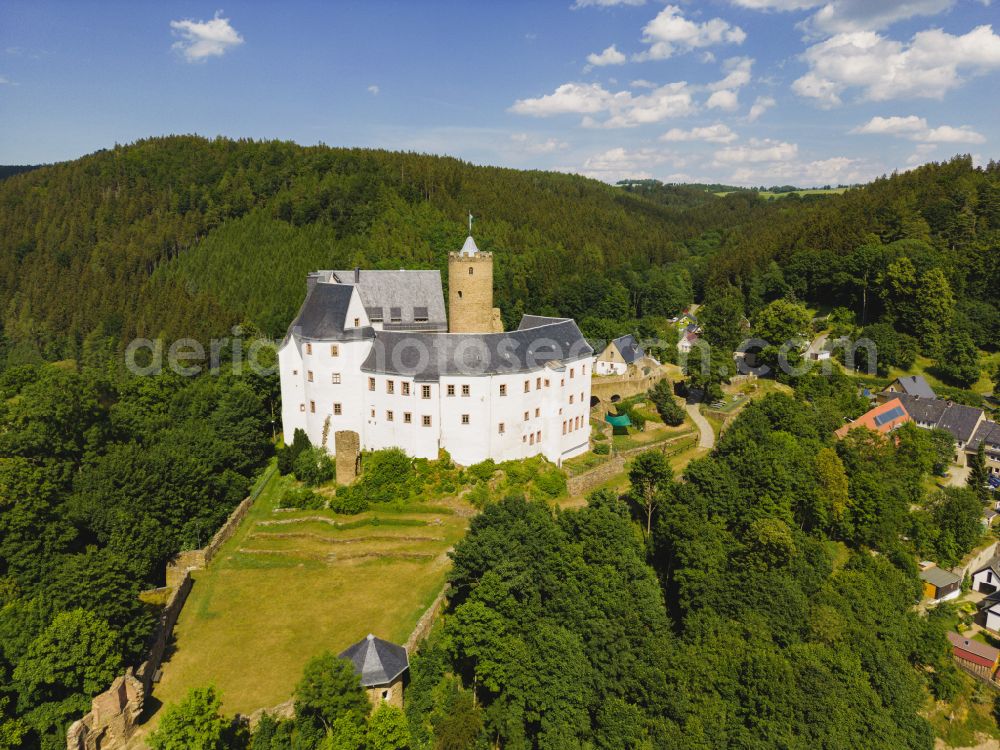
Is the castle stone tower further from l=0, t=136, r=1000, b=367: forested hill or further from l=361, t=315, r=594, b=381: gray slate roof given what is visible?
l=0, t=136, r=1000, b=367: forested hill

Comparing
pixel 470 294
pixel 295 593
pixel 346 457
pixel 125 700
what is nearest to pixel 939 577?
pixel 470 294

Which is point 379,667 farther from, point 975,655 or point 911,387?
point 911,387

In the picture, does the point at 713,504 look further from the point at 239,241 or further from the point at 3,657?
the point at 239,241

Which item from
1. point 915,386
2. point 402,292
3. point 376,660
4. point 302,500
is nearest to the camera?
point 376,660

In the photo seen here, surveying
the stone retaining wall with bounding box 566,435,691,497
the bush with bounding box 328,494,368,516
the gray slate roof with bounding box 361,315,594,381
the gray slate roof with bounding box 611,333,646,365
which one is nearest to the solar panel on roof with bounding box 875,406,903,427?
the stone retaining wall with bounding box 566,435,691,497

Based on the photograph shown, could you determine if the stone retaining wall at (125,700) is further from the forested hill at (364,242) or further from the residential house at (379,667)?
the forested hill at (364,242)

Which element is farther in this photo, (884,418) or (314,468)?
(884,418)
